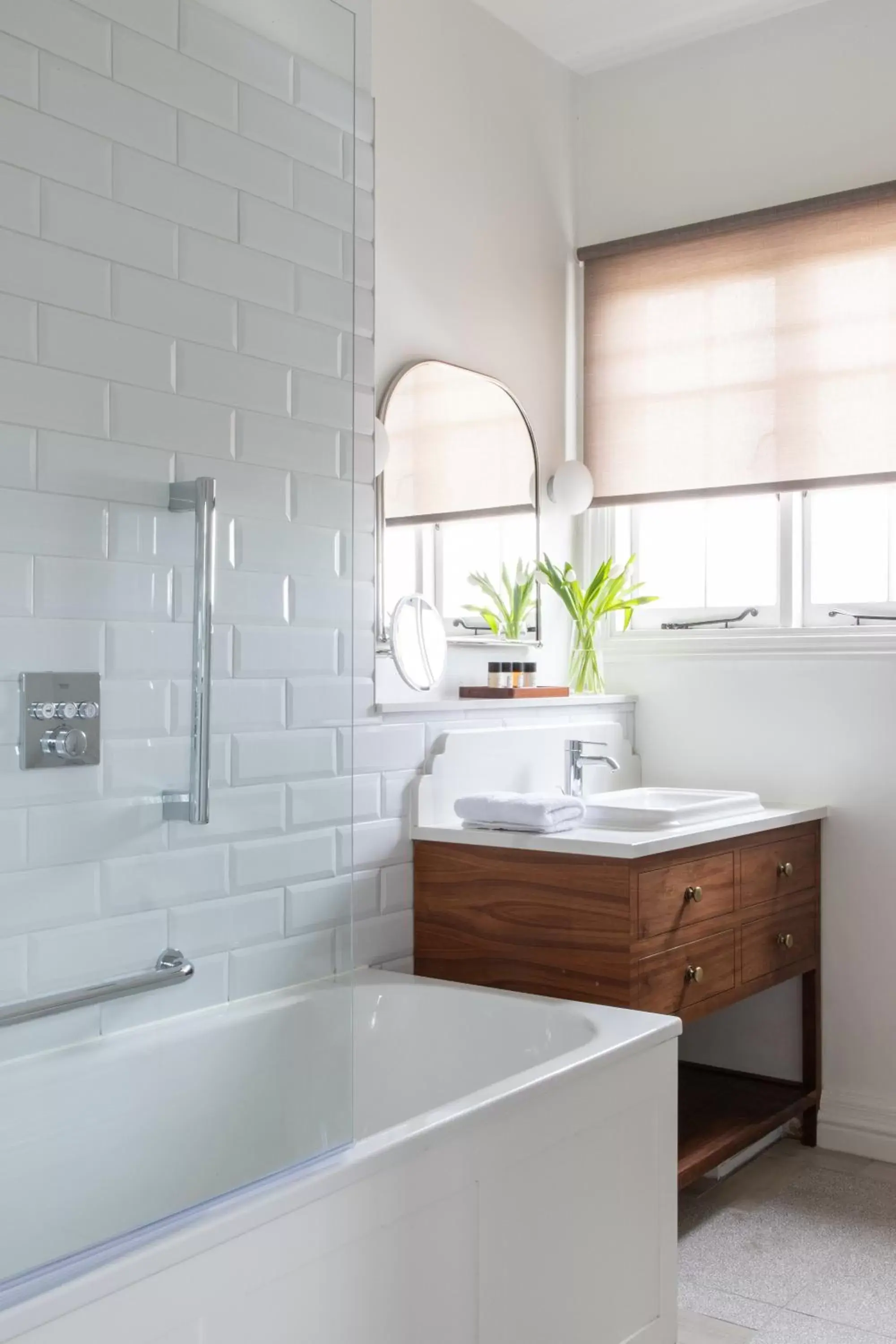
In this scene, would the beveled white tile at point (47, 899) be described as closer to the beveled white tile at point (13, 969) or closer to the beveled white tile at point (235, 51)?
the beveled white tile at point (13, 969)

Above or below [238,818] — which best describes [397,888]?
below

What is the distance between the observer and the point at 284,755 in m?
1.80

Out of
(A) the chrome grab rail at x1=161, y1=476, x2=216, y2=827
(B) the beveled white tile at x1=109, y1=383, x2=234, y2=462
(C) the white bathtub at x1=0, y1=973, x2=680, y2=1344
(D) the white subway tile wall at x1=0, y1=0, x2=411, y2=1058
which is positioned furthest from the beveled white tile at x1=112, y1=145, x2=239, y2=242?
(C) the white bathtub at x1=0, y1=973, x2=680, y2=1344

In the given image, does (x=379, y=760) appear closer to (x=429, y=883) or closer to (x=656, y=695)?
(x=429, y=883)

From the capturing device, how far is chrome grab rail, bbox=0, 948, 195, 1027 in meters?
1.54

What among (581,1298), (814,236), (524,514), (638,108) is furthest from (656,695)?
(581,1298)

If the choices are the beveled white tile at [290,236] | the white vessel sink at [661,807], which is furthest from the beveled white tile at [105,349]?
the white vessel sink at [661,807]

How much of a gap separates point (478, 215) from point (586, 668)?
1245 millimetres

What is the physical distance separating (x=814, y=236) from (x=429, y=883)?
6.46 feet

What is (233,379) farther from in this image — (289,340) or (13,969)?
(13,969)

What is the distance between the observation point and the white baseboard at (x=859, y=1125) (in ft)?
10.6

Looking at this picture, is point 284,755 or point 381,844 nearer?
point 284,755

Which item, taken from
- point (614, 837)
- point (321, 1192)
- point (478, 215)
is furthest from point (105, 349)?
point (478, 215)

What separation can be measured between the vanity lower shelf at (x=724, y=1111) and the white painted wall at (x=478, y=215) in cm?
116
